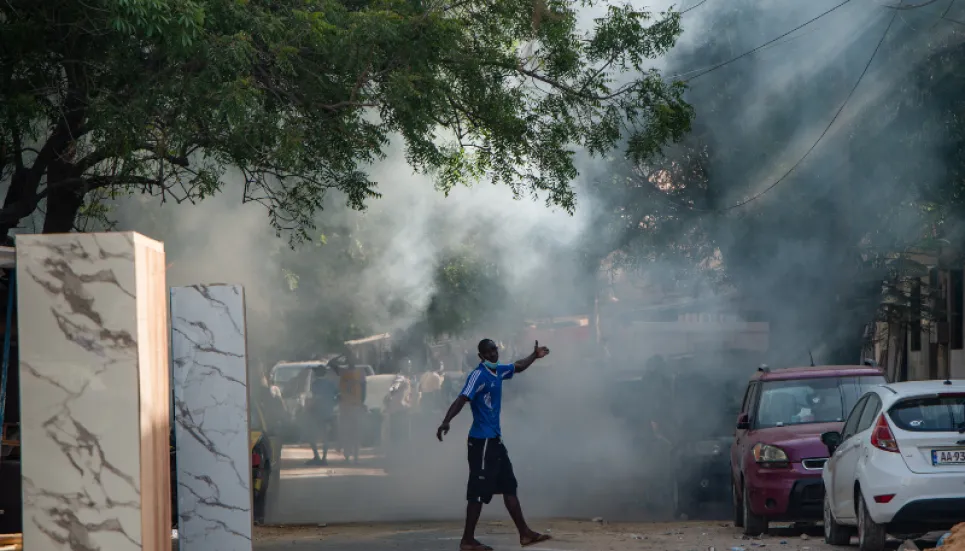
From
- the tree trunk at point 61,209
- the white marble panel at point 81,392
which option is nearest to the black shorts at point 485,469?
the white marble panel at point 81,392

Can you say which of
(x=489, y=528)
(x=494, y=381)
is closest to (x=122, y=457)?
(x=494, y=381)

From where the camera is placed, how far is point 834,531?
10.5 meters

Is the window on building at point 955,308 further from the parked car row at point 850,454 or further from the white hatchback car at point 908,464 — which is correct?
the white hatchback car at point 908,464

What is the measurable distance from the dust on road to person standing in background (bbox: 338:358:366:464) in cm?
1218

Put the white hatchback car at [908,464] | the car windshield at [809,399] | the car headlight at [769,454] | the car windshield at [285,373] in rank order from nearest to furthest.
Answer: the white hatchback car at [908,464]
the car headlight at [769,454]
the car windshield at [809,399]
the car windshield at [285,373]

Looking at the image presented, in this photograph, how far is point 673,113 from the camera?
513 inches

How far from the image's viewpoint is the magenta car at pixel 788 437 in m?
11.5

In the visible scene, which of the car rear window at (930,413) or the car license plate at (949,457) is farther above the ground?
the car rear window at (930,413)

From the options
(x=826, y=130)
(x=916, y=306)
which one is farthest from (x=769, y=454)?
→ (x=916, y=306)

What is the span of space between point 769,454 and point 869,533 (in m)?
2.39

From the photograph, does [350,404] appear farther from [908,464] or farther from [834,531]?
[908,464]

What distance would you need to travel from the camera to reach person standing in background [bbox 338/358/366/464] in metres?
26.1

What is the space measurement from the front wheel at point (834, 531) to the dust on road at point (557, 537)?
0.09 meters

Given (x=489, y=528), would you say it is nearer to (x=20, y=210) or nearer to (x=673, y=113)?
(x=673, y=113)
